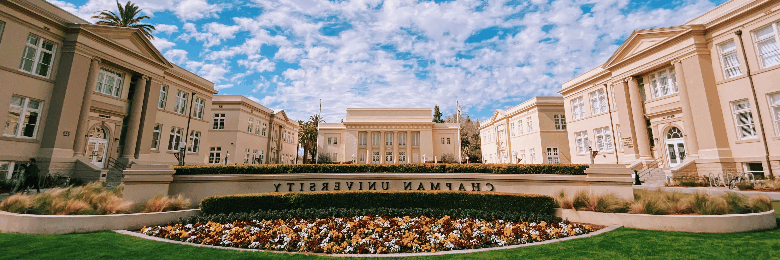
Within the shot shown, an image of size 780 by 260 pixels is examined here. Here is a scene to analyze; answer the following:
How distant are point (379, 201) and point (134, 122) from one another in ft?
75.2

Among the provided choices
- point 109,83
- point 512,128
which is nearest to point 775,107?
point 512,128

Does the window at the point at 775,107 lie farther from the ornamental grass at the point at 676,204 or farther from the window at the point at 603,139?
the ornamental grass at the point at 676,204

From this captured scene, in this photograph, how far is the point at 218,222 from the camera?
8.25 metres

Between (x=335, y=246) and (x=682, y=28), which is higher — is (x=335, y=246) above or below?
below

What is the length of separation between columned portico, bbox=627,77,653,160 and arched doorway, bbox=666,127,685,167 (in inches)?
47.0

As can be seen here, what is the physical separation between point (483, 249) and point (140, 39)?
28280 millimetres

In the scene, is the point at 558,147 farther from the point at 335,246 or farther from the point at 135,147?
the point at 135,147

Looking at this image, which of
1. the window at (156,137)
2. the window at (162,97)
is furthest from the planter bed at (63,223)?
the window at (162,97)

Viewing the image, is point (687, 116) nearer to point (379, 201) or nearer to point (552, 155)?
point (552, 155)

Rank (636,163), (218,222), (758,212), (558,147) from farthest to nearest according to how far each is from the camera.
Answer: (558,147) < (636,163) < (218,222) < (758,212)

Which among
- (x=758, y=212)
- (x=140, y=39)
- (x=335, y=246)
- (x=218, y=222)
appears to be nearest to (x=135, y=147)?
(x=140, y=39)

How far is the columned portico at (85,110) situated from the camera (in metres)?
18.2

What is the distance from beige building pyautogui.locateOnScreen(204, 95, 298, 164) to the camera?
33.8m

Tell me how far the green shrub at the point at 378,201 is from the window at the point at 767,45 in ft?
65.1
